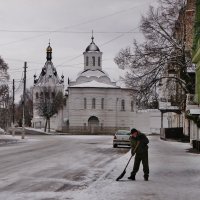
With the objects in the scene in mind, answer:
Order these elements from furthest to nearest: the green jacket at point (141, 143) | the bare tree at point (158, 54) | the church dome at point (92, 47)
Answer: the church dome at point (92, 47)
the bare tree at point (158, 54)
the green jacket at point (141, 143)

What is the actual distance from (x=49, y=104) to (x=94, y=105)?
9527 millimetres

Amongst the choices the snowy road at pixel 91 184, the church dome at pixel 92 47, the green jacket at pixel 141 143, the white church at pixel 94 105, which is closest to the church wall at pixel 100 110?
the white church at pixel 94 105

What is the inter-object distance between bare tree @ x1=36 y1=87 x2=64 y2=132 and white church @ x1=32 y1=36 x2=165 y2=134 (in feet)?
6.78

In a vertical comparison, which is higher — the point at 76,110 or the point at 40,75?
the point at 40,75

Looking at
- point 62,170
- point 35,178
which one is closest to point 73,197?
point 35,178

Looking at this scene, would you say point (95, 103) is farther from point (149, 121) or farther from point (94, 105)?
point (149, 121)

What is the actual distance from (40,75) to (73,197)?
13842 centimetres

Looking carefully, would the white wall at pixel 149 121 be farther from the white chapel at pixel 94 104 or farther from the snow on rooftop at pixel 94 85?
the snow on rooftop at pixel 94 85

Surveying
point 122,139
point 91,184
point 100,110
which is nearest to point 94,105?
point 100,110

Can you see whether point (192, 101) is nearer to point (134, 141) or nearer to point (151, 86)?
point (151, 86)

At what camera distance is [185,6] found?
4031 cm

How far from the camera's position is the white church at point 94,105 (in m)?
113

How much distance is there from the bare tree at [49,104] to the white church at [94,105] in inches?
81.3

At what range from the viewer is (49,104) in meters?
114
